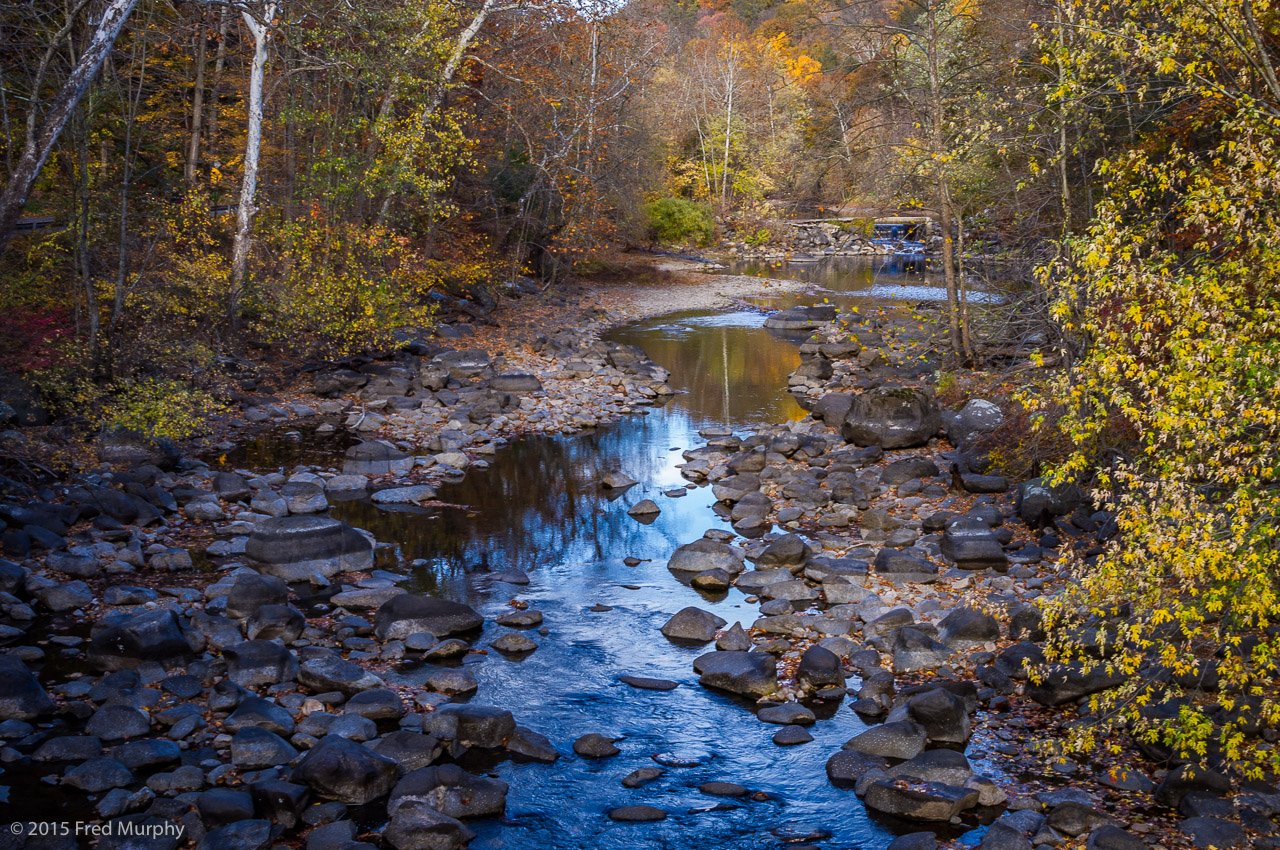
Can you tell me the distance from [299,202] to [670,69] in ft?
137

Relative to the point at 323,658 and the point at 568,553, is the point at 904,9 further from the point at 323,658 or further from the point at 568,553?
the point at 323,658

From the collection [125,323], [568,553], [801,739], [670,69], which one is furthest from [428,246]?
[670,69]

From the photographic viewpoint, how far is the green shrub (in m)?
49.1

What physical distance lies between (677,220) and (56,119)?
4205 centimetres

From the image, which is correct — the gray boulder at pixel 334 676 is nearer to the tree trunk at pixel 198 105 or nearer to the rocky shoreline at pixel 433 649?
the rocky shoreline at pixel 433 649

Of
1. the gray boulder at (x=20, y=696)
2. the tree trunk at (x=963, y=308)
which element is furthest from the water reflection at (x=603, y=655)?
the tree trunk at (x=963, y=308)

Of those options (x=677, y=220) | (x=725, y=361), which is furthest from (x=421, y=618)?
(x=677, y=220)

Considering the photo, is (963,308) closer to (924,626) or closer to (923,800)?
(924,626)

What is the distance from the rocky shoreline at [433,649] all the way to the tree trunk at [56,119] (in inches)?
152

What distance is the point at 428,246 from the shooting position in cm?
2581

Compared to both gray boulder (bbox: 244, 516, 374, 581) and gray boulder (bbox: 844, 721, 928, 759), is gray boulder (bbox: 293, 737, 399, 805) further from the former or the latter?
gray boulder (bbox: 244, 516, 374, 581)

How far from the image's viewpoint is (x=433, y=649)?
941 cm

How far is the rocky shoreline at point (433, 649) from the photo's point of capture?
6703mm

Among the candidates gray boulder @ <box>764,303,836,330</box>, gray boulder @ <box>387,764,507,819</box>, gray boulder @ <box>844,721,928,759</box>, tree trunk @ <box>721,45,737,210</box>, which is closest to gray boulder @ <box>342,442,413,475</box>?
gray boulder @ <box>387,764,507,819</box>
